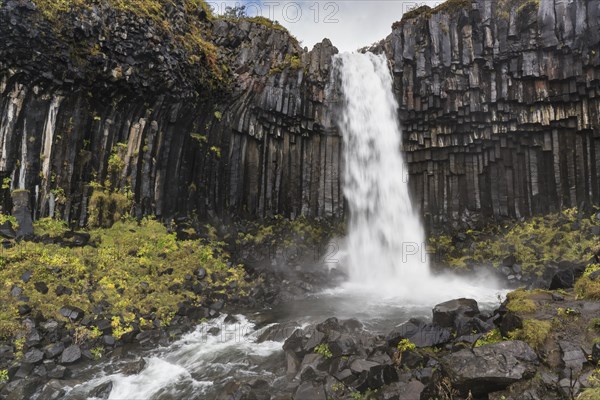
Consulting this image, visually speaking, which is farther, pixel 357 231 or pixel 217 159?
pixel 357 231

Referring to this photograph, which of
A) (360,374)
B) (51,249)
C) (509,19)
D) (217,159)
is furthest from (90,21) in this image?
(509,19)

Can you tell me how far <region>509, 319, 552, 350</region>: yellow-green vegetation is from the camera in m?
8.05

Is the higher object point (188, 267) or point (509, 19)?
point (509, 19)

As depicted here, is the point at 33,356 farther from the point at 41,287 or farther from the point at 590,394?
the point at 590,394

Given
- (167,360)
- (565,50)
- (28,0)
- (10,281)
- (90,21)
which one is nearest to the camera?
(167,360)

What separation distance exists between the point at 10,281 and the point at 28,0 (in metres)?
11.9

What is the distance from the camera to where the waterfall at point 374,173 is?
76.1ft

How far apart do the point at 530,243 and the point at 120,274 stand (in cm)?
2001

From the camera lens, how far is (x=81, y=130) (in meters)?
17.9

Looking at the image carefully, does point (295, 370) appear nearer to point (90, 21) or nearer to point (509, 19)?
point (90, 21)

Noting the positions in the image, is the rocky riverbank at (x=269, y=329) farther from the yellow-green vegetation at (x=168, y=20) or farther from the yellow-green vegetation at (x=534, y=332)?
the yellow-green vegetation at (x=168, y=20)

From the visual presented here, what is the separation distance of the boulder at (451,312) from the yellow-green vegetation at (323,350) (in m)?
3.11

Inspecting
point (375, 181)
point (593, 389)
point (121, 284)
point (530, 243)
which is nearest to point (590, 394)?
point (593, 389)

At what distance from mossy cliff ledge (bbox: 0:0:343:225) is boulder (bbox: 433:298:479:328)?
511 inches
